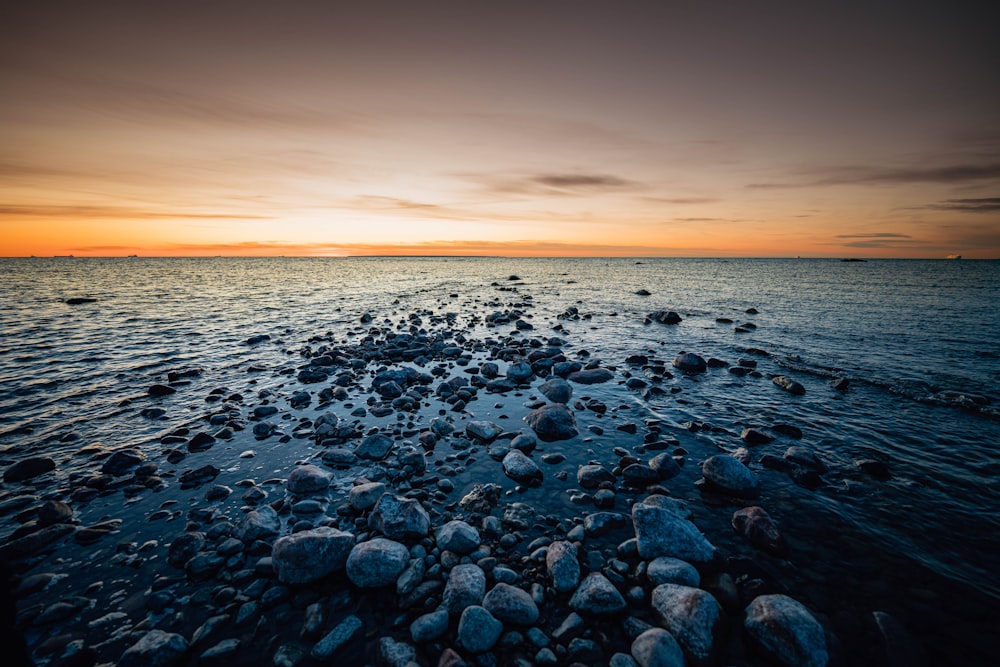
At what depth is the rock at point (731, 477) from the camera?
24.3 ft

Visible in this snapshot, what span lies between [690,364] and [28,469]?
1980 cm

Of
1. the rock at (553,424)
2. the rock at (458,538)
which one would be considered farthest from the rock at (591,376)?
the rock at (458,538)

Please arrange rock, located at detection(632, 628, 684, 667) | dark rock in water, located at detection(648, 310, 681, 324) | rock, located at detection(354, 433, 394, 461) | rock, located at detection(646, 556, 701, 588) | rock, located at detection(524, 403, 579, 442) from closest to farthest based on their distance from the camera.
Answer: rock, located at detection(632, 628, 684, 667), rock, located at detection(646, 556, 701, 588), rock, located at detection(354, 433, 394, 461), rock, located at detection(524, 403, 579, 442), dark rock in water, located at detection(648, 310, 681, 324)

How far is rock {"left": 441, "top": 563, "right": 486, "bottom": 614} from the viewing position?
492 centimetres

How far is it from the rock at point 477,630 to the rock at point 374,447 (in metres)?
4.90

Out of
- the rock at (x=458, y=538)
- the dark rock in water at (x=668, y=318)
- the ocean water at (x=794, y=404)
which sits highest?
the dark rock in water at (x=668, y=318)

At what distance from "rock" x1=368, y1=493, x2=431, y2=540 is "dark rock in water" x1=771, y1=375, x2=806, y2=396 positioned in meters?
13.4

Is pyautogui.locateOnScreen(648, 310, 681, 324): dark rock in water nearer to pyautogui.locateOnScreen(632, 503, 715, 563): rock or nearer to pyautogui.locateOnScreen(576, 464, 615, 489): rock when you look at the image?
pyautogui.locateOnScreen(576, 464, 615, 489): rock

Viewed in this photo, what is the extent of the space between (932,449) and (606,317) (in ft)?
69.3

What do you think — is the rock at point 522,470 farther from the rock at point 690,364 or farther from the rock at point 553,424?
the rock at point 690,364

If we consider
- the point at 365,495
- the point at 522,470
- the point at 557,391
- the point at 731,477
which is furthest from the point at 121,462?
the point at 731,477

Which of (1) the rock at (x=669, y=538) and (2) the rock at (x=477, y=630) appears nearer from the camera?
(2) the rock at (x=477, y=630)

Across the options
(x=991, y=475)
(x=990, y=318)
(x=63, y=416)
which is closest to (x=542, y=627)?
(x=991, y=475)

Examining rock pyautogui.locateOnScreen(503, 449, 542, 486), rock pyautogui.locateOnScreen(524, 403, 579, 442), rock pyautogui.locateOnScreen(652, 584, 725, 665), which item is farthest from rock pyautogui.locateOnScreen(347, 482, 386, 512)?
rock pyautogui.locateOnScreen(652, 584, 725, 665)
